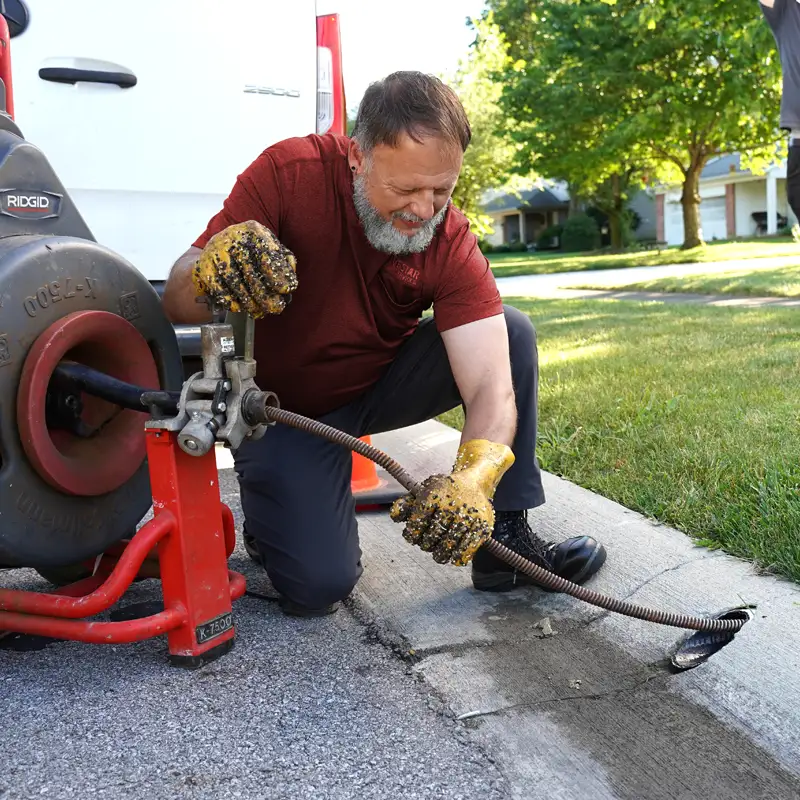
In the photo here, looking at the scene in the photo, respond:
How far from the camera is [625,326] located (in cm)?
722

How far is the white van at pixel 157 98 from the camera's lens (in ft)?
10.1

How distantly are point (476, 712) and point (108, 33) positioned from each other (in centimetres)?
249

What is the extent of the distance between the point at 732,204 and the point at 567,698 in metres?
38.0

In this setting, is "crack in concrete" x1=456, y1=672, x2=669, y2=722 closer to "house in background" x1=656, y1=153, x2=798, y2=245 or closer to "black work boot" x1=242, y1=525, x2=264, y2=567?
"black work boot" x1=242, y1=525, x2=264, y2=567

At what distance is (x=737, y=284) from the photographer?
→ 10.5 m

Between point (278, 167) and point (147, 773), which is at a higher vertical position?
point (278, 167)

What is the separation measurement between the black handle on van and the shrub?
32575 millimetres

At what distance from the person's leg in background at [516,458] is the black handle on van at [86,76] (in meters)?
1.37

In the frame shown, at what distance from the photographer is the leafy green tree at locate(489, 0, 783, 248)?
1817cm

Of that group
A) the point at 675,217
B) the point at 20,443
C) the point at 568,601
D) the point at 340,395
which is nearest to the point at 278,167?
the point at 340,395

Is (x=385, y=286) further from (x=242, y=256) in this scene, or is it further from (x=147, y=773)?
(x=147, y=773)

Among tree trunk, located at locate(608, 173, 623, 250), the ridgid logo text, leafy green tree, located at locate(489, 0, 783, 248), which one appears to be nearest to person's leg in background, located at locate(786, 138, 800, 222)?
the ridgid logo text

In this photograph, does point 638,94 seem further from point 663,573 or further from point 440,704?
point 440,704

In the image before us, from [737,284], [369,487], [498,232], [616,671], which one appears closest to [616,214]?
[737,284]
